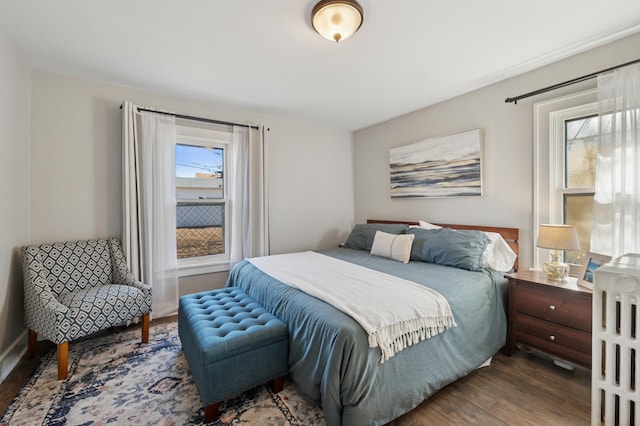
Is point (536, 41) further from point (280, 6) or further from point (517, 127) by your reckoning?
point (280, 6)

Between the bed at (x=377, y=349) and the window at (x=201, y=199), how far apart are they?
121cm

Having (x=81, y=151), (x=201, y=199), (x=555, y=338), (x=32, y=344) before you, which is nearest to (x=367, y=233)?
(x=555, y=338)

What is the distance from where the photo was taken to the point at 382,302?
65.1 inches

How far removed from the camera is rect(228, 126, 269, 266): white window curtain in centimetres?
341

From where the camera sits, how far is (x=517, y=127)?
2602 millimetres

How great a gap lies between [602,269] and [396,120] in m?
2.86

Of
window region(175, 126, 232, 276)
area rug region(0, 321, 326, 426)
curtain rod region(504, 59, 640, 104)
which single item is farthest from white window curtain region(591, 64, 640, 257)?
window region(175, 126, 232, 276)

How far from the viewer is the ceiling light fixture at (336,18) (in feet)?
5.32

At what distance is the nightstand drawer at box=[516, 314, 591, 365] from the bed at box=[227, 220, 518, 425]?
0.48 feet

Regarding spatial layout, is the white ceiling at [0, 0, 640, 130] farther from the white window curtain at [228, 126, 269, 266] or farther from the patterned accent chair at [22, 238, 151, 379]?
the patterned accent chair at [22, 238, 151, 379]

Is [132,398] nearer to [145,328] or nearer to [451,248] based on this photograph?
[145,328]

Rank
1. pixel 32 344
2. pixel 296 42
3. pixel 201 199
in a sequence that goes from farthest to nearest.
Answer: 1. pixel 201 199
2. pixel 32 344
3. pixel 296 42

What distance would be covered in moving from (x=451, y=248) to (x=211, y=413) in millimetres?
2205

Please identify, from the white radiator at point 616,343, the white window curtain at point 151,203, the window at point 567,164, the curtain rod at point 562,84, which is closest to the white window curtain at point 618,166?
the curtain rod at point 562,84
